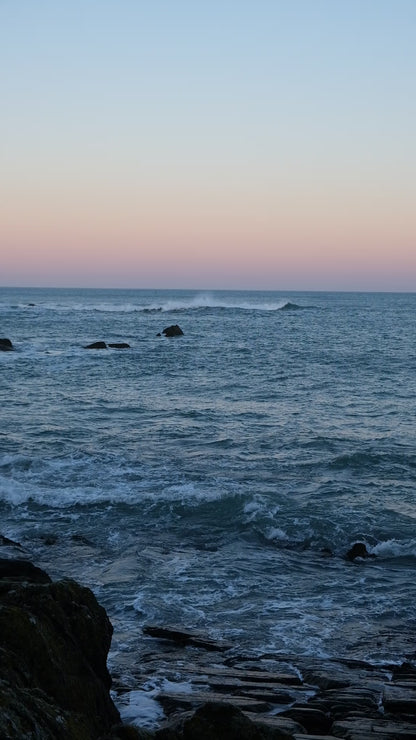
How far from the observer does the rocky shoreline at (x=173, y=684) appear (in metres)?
5.95

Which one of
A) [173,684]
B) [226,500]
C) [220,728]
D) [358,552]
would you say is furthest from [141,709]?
[226,500]

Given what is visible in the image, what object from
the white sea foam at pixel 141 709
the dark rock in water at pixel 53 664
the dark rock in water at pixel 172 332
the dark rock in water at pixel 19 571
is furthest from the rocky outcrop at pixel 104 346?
the dark rock in water at pixel 53 664

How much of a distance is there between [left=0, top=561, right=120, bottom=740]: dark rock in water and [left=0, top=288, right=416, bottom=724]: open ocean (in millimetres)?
2470

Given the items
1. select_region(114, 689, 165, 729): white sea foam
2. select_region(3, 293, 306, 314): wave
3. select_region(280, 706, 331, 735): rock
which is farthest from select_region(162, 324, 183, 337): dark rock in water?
select_region(280, 706, 331, 735): rock

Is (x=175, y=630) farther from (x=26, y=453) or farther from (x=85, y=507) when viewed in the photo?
(x=26, y=453)

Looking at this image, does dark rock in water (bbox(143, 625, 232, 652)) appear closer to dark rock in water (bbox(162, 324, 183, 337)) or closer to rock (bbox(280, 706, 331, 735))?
rock (bbox(280, 706, 331, 735))

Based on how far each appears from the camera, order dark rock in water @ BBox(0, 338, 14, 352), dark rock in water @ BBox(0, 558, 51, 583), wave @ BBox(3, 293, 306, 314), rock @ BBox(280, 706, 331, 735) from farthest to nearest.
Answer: wave @ BBox(3, 293, 306, 314) < dark rock in water @ BBox(0, 338, 14, 352) < dark rock in water @ BBox(0, 558, 51, 583) < rock @ BBox(280, 706, 331, 735)

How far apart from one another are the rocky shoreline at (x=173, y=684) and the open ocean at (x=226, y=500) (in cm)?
76

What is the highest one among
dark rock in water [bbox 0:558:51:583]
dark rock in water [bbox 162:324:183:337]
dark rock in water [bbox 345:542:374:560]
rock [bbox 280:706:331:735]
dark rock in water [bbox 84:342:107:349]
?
dark rock in water [bbox 162:324:183:337]

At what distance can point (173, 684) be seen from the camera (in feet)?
28.5

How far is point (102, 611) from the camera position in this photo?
7.87 metres

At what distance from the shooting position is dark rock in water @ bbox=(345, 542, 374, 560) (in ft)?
47.5

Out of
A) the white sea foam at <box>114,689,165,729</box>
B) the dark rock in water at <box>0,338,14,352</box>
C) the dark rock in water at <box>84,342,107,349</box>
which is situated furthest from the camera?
the dark rock in water at <box>84,342,107,349</box>

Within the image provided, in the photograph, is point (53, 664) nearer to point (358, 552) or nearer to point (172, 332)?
point (358, 552)
